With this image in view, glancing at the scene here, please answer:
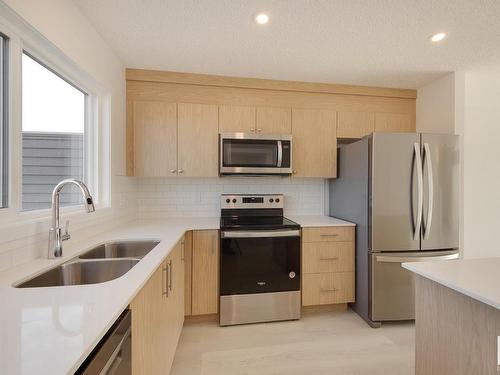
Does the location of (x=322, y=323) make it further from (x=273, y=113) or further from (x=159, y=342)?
(x=273, y=113)

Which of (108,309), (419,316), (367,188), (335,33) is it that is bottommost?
(419,316)

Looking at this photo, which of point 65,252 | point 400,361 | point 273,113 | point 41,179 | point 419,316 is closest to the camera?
point 419,316

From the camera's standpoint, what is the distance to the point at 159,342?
126 centimetres

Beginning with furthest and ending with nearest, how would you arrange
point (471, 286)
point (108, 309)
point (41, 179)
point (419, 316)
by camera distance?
point (41, 179) < point (419, 316) < point (471, 286) < point (108, 309)

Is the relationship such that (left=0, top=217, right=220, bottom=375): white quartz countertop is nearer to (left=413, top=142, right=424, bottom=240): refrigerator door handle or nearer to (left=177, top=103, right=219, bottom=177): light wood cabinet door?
(left=177, top=103, right=219, bottom=177): light wood cabinet door

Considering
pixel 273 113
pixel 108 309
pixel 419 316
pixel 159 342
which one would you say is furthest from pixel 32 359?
pixel 273 113

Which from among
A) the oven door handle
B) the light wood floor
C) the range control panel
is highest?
the range control panel

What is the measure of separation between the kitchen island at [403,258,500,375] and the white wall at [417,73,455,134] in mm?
1790

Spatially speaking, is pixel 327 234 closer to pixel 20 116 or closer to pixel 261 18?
pixel 261 18

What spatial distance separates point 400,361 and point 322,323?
64 centimetres

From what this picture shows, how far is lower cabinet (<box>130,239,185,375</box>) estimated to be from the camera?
3.07 ft

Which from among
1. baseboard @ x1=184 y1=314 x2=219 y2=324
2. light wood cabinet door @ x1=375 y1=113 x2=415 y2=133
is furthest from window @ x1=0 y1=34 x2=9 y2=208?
light wood cabinet door @ x1=375 y1=113 x2=415 y2=133

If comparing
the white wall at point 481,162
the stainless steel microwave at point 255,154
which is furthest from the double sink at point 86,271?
the white wall at point 481,162

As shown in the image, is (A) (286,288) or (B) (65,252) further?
(A) (286,288)
